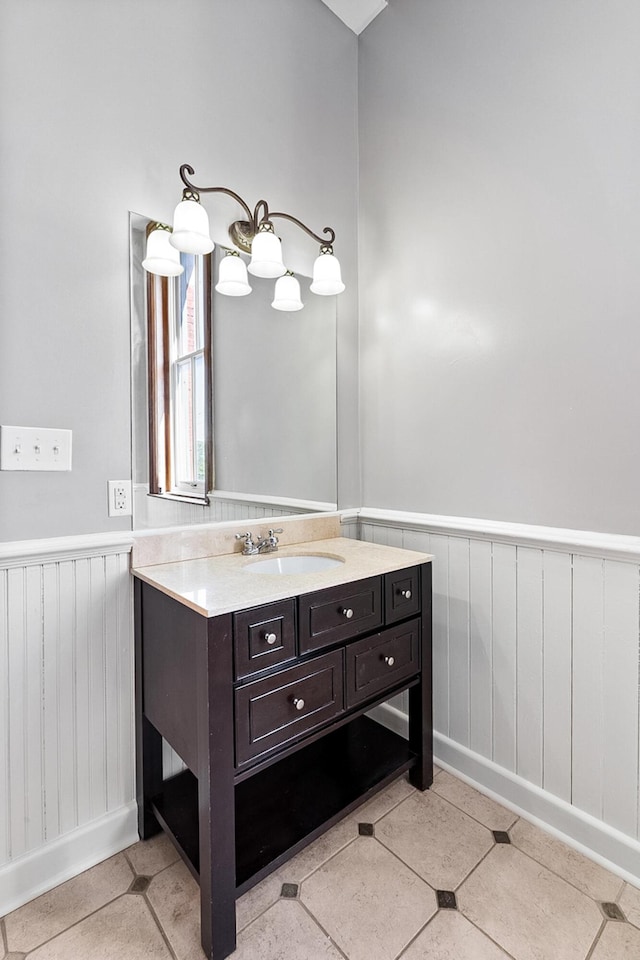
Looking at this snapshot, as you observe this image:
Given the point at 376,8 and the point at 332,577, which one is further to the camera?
the point at 376,8

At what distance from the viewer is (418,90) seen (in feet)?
6.05

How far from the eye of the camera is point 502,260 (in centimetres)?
158

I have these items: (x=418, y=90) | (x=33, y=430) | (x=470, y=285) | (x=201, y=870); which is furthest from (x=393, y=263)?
(x=201, y=870)

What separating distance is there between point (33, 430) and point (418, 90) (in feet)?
6.20

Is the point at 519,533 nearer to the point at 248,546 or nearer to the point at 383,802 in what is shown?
the point at 248,546

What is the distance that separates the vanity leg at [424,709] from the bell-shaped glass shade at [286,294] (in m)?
1.11

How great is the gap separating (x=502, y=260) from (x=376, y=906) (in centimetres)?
193

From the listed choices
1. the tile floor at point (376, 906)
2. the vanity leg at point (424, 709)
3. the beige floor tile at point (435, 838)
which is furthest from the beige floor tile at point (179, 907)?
the vanity leg at point (424, 709)

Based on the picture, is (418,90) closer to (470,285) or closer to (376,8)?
(376,8)

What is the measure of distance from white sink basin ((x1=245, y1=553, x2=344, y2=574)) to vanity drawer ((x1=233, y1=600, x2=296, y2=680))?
43 cm

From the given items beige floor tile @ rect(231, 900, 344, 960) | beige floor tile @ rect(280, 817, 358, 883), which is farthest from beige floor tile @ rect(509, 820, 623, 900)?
beige floor tile @ rect(231, 900, 344, 960)

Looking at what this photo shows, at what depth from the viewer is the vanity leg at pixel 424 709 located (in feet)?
5.37

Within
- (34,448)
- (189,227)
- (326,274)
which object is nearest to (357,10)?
(326,274)

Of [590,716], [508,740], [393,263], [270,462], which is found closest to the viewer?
[590,716]
